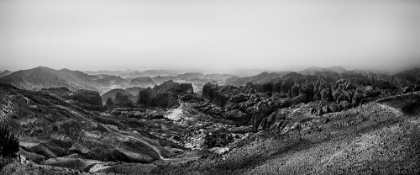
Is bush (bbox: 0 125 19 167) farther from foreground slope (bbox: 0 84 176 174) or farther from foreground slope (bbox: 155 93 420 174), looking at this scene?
foreground slope (bbox: 155 93 420 174)

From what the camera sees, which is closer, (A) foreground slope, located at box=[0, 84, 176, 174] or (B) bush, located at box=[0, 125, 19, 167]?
(B) bush, located at box=[0, 125, 19, 167]

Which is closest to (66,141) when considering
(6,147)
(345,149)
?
(6,147)

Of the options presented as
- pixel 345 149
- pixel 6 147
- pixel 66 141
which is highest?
pixel 345 149

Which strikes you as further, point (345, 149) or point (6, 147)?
point (6, 147)

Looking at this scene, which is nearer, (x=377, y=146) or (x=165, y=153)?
(x=377, y=146)

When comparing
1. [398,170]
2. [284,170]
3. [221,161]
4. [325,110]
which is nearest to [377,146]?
[398,170]

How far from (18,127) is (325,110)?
500 ft

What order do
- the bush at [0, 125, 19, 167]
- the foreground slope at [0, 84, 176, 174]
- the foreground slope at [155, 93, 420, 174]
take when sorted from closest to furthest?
the foreground slope at [155, 93, 420, 174] → the bush at [0, 125, 19, 167] → the foreground slope at [0, 84, 176, 174]

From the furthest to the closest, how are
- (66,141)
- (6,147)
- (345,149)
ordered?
(66,141) → (6,147) → (345,149)

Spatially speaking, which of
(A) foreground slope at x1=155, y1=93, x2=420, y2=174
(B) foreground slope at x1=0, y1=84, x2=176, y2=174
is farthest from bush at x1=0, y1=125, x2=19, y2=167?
(A) foreground slope at x1=155, y1=93, x2=420, y2=174

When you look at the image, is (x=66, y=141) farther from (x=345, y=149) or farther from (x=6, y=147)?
(x=345, y=149)

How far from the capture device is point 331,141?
61.2 meters

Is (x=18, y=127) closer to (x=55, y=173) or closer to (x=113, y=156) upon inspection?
(x=113, y=156)

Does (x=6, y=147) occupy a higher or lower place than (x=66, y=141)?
higher
